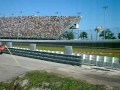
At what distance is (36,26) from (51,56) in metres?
53.4

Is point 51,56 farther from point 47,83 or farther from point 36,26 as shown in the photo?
point 36,26

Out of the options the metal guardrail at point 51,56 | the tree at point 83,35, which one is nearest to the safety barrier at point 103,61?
the metal guardrail at point 51,56

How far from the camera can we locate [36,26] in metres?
74.9

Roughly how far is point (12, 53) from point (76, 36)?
24057mm

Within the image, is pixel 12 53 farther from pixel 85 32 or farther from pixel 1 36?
pixel 1 36

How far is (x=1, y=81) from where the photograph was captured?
13.7 m

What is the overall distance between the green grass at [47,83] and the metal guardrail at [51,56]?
6.31m

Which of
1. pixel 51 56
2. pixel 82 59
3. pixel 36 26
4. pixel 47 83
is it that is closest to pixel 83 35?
pixel 51 56

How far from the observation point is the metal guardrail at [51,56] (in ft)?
63.4

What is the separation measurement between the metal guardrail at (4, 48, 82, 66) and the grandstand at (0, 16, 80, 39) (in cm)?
3791

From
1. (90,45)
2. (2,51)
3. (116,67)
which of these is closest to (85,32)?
(90,45)

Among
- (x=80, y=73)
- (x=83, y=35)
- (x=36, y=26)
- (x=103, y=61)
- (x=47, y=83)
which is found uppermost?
(x=36, y=26)

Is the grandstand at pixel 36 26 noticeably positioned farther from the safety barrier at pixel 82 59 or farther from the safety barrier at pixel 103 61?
the safety barrier at pixel 103 61

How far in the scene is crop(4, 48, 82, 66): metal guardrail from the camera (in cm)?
1933
